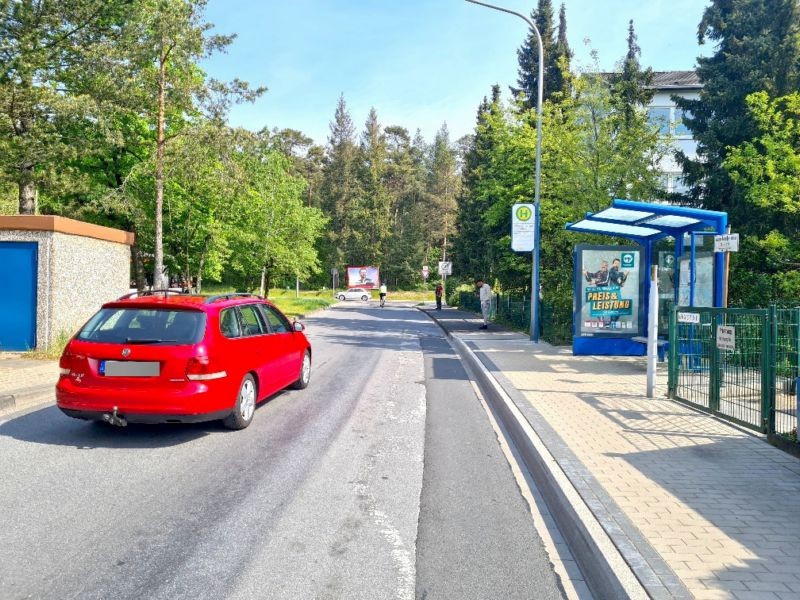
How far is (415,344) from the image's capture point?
18625mm

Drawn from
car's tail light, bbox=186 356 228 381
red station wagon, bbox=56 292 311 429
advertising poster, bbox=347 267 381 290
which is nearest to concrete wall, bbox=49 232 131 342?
red station wagon, bbox=56 292 311 429

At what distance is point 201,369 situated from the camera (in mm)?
6328

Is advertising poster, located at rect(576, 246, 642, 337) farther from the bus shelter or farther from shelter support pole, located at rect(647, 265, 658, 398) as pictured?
shelter support pole, located at rect(647, 265, 658, 398)

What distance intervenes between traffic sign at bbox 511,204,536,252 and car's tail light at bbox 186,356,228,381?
12608mm

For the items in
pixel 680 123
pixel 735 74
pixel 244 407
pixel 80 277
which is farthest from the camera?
Result: pixel 680 123

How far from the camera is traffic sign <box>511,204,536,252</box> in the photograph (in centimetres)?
1775

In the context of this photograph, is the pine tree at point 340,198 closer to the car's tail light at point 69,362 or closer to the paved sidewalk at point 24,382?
the paved sidewalk at point 24,382

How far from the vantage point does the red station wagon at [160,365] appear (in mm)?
6230

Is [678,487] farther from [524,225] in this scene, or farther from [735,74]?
[735,74]

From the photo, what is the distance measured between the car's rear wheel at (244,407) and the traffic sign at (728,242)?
7174 mm

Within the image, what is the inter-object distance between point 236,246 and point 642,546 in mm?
A: 32115

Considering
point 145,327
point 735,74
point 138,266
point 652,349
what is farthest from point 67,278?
point 735,74

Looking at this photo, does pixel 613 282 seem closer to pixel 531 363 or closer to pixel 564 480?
pixel 531 363

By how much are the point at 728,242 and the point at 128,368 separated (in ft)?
27.9
